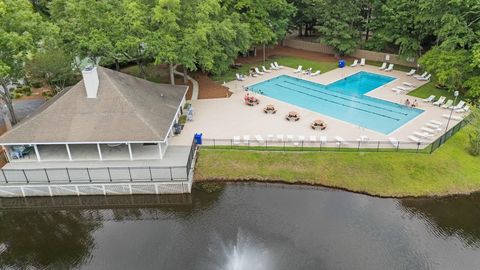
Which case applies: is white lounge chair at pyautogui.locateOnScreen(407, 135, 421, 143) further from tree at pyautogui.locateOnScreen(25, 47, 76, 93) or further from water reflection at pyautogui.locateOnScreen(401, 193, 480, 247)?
tree at pyautogui.locateOnScreen(25, 47, 76, 93)

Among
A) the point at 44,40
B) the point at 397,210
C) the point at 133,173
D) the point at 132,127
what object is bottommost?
the point at 397,210

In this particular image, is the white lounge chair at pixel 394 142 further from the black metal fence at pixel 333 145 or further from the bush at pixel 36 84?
the bush at pixel 36 84

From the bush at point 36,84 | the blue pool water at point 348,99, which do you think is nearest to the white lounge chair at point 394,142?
the blue pool water at point 348,99

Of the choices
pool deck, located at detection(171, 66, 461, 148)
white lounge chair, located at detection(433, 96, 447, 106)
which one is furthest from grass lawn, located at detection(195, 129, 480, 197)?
white lounge chair, located at detection(433, 96, 447, 106)

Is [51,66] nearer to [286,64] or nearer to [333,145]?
[333,145]

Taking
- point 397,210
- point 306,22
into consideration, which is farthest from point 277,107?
point 306,22

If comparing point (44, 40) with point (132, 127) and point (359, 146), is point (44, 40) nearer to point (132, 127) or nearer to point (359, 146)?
point (132, 127)
